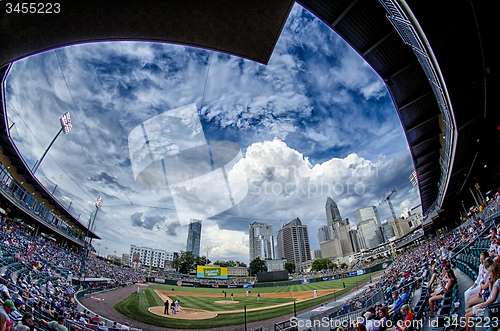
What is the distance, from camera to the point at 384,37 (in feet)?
44.8

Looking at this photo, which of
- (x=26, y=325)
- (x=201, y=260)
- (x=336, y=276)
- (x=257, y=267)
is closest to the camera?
(x=26, y=325)

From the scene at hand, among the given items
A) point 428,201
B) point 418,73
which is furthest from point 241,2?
point 428,201

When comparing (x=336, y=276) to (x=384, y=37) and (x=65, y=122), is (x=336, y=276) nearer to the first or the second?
(x=384, y=37)

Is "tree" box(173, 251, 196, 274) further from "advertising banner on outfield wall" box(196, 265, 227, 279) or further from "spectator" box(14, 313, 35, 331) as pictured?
"spectator" box(14, 313, 35, 331)

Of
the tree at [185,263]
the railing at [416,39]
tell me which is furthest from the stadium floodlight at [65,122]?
the tree at [185,263]

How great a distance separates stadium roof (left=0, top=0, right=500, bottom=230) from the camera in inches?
181

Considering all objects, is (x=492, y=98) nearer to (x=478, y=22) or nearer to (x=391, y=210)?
(x=478, y=22)

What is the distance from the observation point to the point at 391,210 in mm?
180125

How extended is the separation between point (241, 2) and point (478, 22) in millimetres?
8733

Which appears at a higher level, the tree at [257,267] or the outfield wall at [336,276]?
the tree at [257,267]

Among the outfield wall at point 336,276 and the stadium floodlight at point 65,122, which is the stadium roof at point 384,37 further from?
the outfield wall at point 336,276

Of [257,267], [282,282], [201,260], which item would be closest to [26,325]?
[282,282]

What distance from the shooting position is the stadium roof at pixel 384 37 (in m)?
4.60

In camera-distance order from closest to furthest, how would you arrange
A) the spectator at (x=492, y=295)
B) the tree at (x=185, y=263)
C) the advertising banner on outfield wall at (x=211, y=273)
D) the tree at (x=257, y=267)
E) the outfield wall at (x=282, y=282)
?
the spectator at (x=492, y=295) → the outfield wall at (x=282, y=282) → the advertising banner on outfield wall at (x=211, y=273) → the tree at (x=185, y=263) → the tree at (x=257, y=267)
